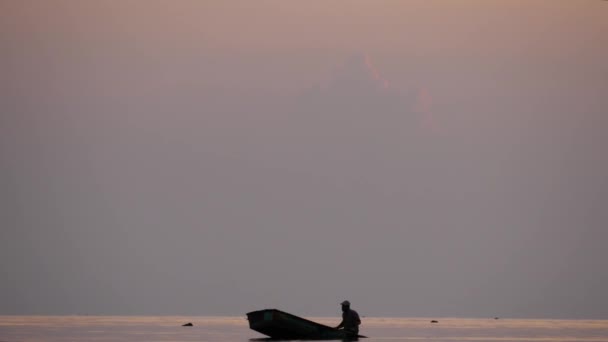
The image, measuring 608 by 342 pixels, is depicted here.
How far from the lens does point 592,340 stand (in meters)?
77.4

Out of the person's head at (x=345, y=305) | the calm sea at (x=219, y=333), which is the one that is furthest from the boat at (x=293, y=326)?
the calm sea at (x=219, y=333)

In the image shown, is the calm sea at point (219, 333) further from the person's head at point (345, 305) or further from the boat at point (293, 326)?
the person's head at point (345, 305)

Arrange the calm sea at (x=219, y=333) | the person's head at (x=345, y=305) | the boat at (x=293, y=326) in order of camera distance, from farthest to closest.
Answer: the calm sea at (x=219, y=333)
the boat at (x=293, y=326)
the person's head at (x=345, y=305)

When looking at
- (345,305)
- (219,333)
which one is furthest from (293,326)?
(219,333)

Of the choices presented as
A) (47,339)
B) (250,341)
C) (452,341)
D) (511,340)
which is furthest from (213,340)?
(511,340)

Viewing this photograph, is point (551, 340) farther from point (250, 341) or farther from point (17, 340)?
point (17, 340)

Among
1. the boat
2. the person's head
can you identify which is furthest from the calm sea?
the person's head

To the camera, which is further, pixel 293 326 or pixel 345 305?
pixel 293 326

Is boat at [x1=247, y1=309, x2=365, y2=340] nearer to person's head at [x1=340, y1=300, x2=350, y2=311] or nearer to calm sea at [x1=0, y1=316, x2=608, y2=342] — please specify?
person's head at [x1=340, y1=300, x2=350, y2=311]

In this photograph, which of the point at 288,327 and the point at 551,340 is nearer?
the point at 288,327

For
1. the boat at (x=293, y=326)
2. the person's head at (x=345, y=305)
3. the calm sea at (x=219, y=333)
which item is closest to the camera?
the person's head at (x=345, y=305)

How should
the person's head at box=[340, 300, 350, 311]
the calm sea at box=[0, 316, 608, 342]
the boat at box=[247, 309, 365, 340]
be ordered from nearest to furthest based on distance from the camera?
1. the person's head at box=[340, 300, 350, 311]
2. the boat at box=[247, 309, 365, 340]
3. the calm sea at box=[0, 316, 608, 342]

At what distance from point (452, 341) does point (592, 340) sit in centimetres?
930

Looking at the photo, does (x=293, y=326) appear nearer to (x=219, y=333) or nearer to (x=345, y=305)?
(x=345, y=305)
